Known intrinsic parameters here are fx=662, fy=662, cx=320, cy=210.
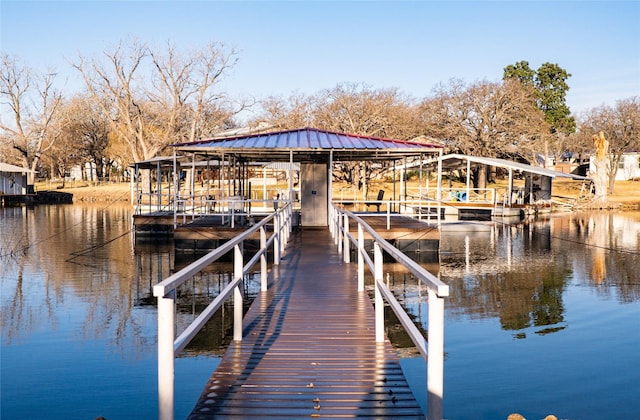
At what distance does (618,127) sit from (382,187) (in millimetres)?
26804

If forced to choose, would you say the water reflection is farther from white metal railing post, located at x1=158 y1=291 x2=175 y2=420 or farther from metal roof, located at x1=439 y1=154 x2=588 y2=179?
white metal railing post, located at x1=158 y1=291 x2=175 y2=420

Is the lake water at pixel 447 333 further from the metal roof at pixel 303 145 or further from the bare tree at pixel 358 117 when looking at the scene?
the bare tree at pixel 358 117

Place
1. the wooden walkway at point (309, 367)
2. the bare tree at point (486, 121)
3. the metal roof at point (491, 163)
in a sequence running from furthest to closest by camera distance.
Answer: the bare tree at point (486, 121) → the metal roof at point (491, 163) → the wooden walkway at point (309, 367)

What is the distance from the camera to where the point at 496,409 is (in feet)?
23.4

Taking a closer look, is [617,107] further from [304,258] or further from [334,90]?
[304,258]

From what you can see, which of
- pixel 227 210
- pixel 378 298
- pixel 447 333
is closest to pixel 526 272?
pixel 447 333

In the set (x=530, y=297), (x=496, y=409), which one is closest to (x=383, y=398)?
(x=496, y=409)

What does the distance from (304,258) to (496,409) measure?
7650mm

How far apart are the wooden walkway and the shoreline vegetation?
44369 millimetres

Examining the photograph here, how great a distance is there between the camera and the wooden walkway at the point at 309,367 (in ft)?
15.8

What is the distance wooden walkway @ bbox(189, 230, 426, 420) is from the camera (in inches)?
189

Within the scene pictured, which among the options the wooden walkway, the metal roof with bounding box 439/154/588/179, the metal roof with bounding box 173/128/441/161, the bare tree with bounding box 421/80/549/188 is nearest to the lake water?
the wooden walkway

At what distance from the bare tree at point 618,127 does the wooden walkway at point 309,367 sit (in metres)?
55.7

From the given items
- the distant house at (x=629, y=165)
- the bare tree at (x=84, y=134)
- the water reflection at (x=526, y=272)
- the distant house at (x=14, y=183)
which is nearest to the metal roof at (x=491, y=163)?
the water reflection at (x=526, y=272)
